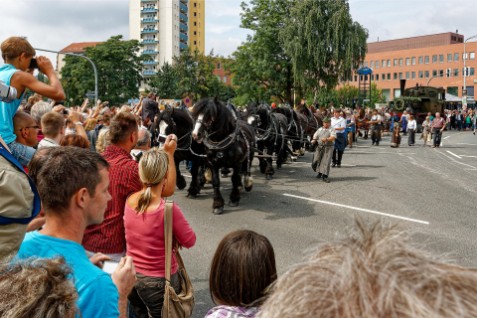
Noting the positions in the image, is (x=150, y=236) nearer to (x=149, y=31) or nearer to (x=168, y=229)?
(x=168, y=229)

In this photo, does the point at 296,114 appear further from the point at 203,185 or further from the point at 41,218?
the point at 41,218

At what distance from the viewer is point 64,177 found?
217cm

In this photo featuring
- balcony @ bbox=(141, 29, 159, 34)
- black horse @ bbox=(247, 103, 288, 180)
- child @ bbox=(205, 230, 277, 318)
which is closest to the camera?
child @ bbox=(205, 230, 277, 318)

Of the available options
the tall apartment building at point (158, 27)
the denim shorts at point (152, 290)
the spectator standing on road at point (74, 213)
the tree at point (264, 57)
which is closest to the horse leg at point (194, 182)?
the denim shorts at point (152, 290)

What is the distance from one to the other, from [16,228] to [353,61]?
37.3 m

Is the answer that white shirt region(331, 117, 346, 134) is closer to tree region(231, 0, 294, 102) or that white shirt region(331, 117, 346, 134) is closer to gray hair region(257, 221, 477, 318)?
gray hair region(257, 221, 477, 318)

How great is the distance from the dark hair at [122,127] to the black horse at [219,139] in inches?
197

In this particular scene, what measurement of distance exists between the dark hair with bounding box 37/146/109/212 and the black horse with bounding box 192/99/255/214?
6679mm

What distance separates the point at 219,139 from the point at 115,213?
19.0 ft

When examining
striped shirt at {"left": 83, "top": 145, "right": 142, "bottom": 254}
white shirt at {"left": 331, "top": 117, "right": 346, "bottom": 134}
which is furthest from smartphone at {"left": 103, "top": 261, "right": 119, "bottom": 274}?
white shirt at {"left": 331, "top": 117, "right": 346, "bottom": 134}

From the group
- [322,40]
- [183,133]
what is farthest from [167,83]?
[183,133]

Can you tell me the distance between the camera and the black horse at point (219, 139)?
905 centimetres

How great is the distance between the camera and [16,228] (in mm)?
2342

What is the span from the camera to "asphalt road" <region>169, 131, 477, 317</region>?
6.64 m
